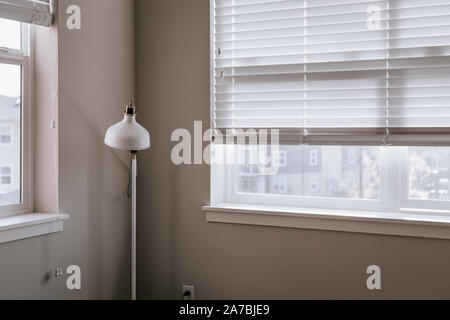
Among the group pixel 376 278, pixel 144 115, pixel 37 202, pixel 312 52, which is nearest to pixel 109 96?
pixel 144 115

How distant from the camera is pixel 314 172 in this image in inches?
105

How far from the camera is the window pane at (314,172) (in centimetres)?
254

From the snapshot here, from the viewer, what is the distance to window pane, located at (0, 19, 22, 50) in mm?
2260

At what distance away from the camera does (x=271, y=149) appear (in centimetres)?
274

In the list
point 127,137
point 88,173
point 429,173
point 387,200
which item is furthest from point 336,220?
point 88,173

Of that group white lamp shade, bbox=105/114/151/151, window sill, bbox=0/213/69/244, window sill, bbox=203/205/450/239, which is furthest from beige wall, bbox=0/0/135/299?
window sill, bbox=203/205/450/239

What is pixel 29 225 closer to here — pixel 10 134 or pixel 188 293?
pixel 10 134

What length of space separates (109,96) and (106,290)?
1.05 metres

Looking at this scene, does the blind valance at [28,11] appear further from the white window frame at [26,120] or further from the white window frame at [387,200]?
the white window frame at [387,200]

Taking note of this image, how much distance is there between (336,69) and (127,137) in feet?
3.53

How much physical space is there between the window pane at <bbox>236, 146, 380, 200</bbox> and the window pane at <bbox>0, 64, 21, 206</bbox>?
1157 millimetres

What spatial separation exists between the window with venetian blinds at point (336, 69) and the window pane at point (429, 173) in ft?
0.46

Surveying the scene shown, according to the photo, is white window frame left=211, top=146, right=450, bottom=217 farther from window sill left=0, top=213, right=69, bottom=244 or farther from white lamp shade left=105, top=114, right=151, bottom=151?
window sill left=0, top=213, right=69, bottom=244

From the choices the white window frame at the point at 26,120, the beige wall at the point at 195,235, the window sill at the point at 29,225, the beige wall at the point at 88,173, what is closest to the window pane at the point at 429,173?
the beige wall at the point at 195,235
